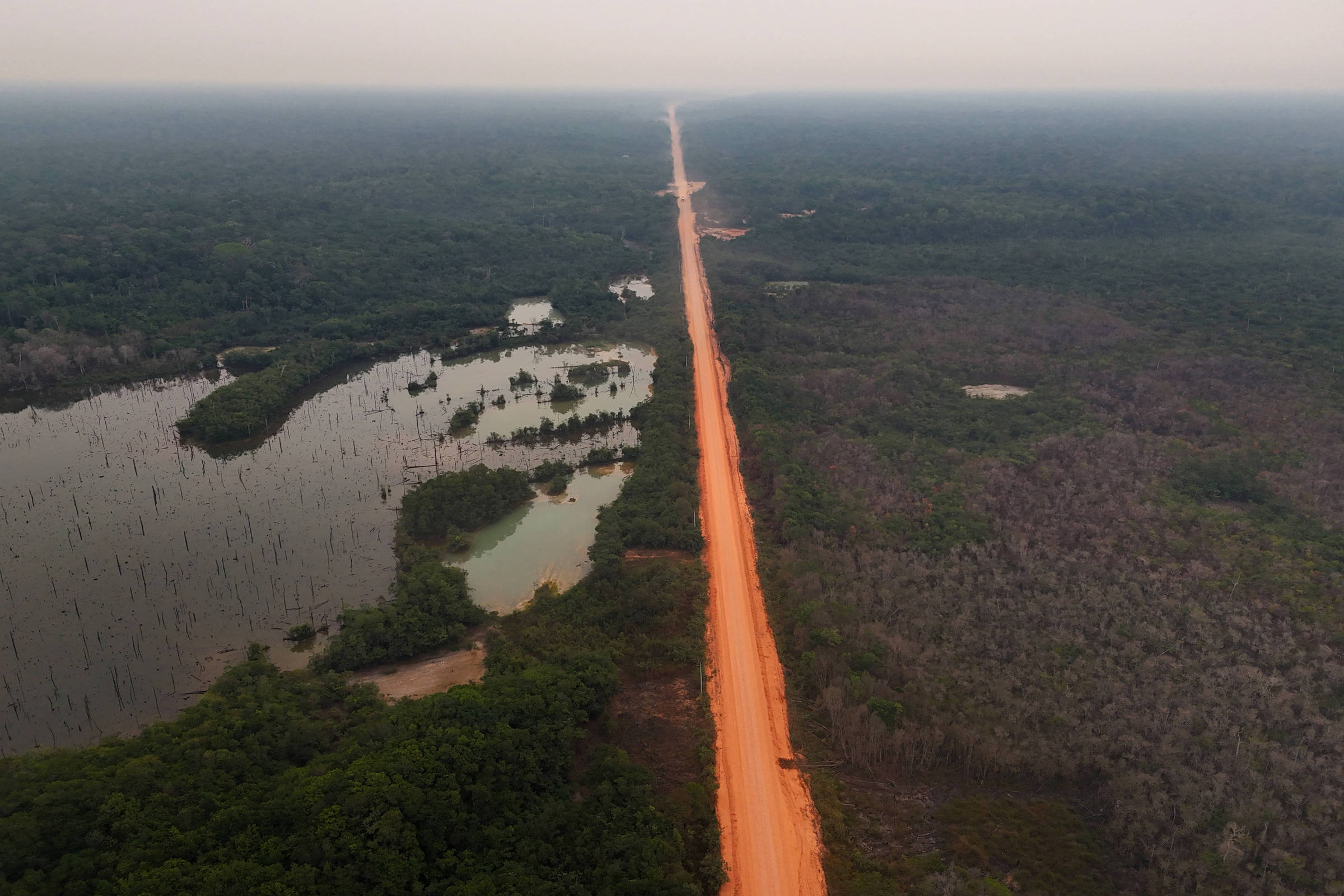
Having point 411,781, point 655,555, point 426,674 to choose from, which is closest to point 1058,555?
point 655,555

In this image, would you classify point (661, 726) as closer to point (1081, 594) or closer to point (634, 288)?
point (1081, 594)

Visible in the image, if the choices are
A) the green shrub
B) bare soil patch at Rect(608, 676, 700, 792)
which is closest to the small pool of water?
the green shrub

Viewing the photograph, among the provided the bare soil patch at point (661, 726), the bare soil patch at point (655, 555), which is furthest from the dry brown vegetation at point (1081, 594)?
the bare soil patch at point (661, 726)

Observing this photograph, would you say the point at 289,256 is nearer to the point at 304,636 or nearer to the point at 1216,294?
the point at 304,636

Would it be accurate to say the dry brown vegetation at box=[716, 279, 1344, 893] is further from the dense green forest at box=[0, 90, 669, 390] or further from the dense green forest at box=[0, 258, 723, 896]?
the dense green forest at box=[0, 90, 669, 390]

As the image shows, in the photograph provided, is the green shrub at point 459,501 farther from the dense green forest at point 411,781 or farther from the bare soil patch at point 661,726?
the bare soil patch at point 661,726

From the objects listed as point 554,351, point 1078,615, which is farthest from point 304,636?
point 554,351
